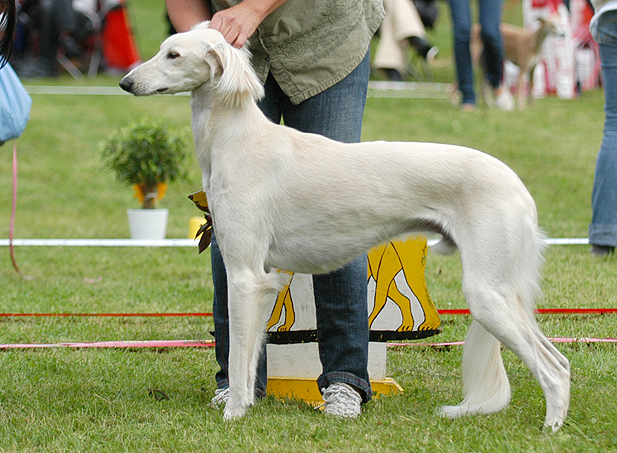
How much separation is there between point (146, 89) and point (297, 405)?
135 centimetres

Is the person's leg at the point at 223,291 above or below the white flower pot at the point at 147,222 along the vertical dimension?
above

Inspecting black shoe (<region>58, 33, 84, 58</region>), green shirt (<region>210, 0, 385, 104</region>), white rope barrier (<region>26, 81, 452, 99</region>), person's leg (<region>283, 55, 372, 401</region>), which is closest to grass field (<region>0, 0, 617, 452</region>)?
person's leg (<region>283, 55, 372, 401</region>)

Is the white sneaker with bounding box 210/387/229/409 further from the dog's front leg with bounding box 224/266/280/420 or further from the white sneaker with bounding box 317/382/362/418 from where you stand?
the white sneaker with bounding box 317/382/362/418

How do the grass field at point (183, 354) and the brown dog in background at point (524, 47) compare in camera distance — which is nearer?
the grass field at point (183, 354)

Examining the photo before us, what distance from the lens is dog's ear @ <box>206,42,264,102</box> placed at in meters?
2.57

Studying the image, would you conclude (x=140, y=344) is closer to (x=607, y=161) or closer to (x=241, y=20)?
(x=241, y=20)

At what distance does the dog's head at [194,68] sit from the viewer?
2.58m

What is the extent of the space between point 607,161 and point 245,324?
3.28 metres

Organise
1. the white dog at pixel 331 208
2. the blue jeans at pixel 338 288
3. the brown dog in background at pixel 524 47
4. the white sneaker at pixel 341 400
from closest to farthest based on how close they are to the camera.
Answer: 1. the white dog at pixel 331 208
2. the white sneaker at pixel 341 400
3. the blue jeans at pixel 338 288
4. the brown dog in background at pixel 524 47

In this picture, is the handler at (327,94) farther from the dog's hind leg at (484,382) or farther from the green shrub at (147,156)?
the green shrub at (147,156)

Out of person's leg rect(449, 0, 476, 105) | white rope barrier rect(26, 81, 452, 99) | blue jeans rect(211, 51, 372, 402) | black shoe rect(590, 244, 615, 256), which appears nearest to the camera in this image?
blue jeans rect(211, 51, 372, 402)

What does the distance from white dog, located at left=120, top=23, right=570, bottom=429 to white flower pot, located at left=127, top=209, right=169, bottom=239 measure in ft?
12.6

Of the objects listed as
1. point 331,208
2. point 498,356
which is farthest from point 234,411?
point 498,356

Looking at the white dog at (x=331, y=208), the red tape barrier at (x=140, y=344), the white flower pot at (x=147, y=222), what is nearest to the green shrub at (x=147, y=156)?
the white flower pot at (x=147, y=222)
